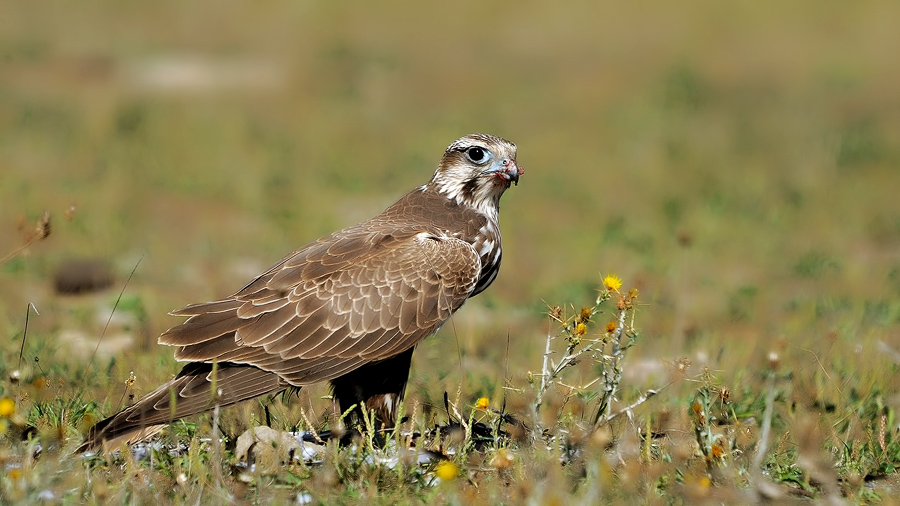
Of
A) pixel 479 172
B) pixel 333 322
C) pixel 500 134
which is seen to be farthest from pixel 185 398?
pixel 500 134

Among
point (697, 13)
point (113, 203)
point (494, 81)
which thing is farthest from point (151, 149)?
point (697, 13)

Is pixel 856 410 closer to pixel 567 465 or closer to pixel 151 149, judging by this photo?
pixel 567 465

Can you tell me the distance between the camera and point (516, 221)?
468 inches

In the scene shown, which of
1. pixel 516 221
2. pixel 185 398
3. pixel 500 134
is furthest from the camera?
pixel 500 134

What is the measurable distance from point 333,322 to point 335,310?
0.06 m

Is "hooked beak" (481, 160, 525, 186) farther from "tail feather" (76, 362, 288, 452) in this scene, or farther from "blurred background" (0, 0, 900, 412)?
"tail feather" (76, 362, 288, 452)

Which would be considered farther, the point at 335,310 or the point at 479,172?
the point at 479,172

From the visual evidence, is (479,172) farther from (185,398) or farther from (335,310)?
(185,398)

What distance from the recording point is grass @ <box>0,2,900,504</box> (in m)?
3.94

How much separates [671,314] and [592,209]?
4.01m

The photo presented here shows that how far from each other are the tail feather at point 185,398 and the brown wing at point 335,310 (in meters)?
0.06

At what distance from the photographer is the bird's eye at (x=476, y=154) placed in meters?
5.49

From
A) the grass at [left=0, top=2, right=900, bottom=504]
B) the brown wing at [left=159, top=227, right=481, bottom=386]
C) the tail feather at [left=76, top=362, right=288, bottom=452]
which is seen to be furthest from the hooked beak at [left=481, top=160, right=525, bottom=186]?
the tail feather at [left=76, top=362, right=288, bottom=452]

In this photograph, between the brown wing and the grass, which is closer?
the grass
